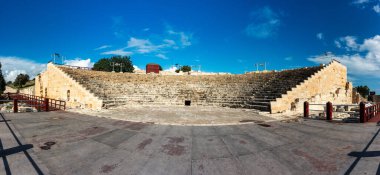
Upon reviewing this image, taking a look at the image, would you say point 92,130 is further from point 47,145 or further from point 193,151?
point 193,151

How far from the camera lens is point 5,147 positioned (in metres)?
6.71

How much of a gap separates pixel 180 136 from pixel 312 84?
16.7 m

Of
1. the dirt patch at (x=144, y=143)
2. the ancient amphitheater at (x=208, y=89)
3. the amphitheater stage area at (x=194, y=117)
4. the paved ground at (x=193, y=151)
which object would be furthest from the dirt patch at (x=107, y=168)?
the ancient amphitheater at (x=208, y=89)

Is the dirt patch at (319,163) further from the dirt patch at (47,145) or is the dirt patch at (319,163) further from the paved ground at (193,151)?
the dirt patch at (47,145)

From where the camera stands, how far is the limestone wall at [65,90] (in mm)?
20766

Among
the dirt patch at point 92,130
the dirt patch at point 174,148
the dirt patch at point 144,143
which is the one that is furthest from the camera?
the dirt patch at point 92,130

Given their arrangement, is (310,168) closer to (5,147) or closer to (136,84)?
(5,147)

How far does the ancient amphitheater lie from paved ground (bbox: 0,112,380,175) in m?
9.16

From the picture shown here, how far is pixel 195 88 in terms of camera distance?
29.8 metres

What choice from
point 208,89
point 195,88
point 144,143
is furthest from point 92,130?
point 195,88

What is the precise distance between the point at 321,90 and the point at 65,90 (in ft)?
96.4

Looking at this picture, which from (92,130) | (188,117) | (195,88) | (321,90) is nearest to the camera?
(92,130)

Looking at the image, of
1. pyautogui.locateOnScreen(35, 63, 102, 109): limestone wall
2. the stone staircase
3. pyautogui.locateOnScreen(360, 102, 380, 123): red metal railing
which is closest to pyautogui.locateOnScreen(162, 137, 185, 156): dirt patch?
pyautogui.locateOnScreen(360, 102, 380, 123): red metal railing

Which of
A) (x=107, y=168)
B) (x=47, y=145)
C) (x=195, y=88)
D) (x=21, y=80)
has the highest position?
(x=21, y=80)
